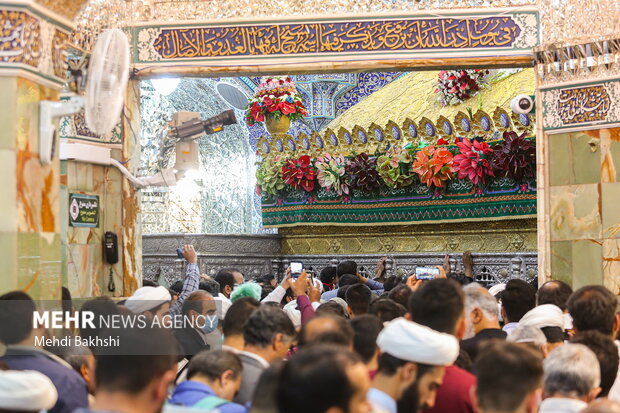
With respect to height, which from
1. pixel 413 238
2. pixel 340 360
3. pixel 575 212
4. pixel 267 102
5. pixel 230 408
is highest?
pixel 267 102

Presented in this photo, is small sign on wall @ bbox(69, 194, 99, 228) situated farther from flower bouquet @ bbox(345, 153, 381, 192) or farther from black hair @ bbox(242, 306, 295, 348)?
black hair @ bbox(242, 306, 295, 348)

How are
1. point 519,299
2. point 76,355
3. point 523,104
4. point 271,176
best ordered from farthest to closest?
point 271,176
point 523,104
point 519,299
point 76,355

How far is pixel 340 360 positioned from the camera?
2.76 m

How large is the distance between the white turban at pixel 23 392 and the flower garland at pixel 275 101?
10.2m

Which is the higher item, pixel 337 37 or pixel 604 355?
pixel 337 37

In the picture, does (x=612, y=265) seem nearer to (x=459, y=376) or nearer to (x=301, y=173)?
(x=301, y=173)

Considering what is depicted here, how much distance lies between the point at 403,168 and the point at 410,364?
886 cm

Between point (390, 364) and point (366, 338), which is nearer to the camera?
point (390, 364)

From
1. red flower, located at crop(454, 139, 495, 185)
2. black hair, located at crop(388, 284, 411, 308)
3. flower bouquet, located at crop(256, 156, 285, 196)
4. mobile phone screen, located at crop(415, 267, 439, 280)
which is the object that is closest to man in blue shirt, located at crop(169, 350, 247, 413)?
black hair, located at crop(388, 284, 411, 308)

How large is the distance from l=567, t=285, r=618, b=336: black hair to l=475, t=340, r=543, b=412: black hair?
1841 mm

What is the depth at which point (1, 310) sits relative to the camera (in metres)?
4.79

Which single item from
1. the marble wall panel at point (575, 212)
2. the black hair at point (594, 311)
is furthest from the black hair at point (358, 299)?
the marble wall panel at point (575, 212)

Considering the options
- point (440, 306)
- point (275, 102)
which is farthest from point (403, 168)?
point (440, 306)

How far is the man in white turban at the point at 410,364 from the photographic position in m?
3.70
